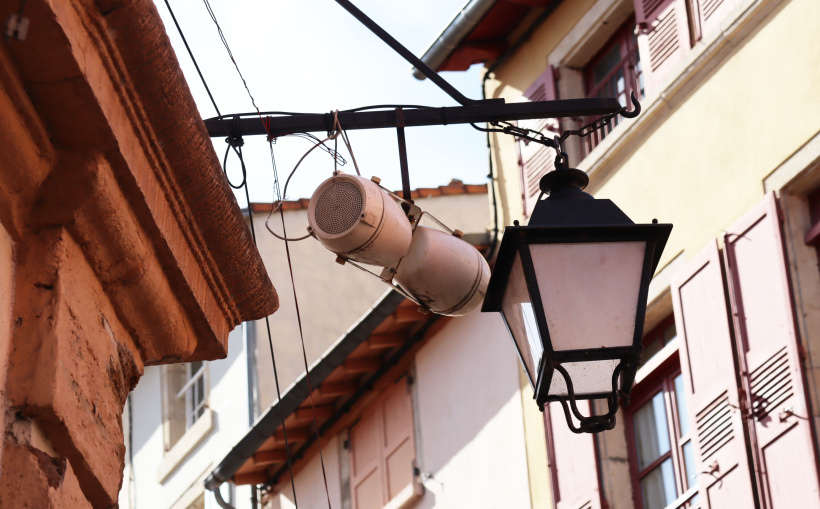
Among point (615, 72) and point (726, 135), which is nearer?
point (726, 135)

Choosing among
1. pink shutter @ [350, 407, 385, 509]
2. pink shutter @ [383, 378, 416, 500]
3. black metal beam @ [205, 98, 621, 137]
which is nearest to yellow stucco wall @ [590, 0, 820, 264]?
pink shutter @ [383, 378, 416, 500]

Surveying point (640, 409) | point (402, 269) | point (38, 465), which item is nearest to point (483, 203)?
point (640, 409)

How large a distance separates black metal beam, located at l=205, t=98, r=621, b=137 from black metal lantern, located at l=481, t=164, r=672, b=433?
0.42 metres

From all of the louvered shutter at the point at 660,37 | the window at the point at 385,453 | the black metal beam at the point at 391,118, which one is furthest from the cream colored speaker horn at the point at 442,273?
the window at the point at 385,453

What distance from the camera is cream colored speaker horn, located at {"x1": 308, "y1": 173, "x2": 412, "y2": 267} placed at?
14.6ft

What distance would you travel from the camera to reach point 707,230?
9.28 metres

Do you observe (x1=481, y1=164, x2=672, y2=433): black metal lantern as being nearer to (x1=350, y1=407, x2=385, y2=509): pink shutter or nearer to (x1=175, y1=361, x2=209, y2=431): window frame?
(x1=350, y1=407, x2=385, y2=509): pink shutter

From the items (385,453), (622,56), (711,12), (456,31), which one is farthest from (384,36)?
(385,453)

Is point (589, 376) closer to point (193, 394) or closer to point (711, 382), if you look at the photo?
point (711, 382)

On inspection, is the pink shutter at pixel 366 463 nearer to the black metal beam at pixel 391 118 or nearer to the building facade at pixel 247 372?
the building facade at pixel 247 372

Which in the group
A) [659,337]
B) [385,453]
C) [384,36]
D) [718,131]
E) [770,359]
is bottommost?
[384,36]

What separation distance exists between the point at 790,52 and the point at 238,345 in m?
9.02

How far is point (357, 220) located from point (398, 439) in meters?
8.70

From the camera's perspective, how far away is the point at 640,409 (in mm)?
9898
